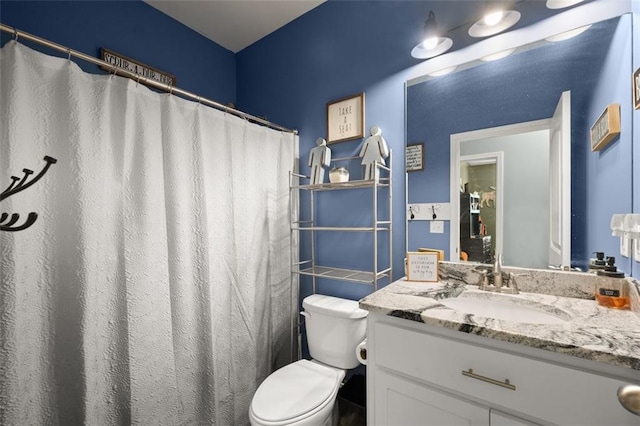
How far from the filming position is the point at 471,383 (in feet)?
2.62

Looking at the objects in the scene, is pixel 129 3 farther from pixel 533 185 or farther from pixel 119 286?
pixel 533 185

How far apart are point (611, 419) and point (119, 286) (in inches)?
64.8

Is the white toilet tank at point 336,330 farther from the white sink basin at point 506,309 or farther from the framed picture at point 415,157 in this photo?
the framed picture at point 415,157

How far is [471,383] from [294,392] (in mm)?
809

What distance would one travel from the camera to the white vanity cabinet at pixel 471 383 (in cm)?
66

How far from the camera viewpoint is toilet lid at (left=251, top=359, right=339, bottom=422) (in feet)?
3.77

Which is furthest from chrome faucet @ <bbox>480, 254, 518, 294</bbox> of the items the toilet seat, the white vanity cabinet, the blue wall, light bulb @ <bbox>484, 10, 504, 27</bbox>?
the blue wall

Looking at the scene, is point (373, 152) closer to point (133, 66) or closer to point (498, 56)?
point (498, 56)

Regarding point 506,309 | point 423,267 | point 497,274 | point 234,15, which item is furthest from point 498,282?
point 234,15

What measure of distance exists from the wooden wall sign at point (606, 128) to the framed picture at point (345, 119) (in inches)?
41.4

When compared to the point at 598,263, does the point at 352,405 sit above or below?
below

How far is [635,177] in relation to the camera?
Result: 96 cm

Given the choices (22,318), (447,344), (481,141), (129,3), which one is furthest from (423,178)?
(129,3)

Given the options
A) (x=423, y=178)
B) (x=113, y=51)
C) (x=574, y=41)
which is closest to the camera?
(x=574, y=41)
